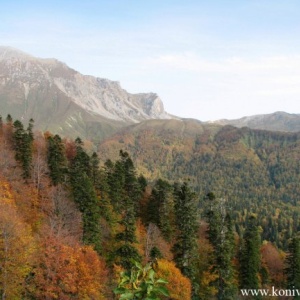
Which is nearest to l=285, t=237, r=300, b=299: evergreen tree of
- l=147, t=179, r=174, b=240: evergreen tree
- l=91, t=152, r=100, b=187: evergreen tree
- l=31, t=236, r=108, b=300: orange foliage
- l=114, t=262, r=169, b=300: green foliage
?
l=147, t=179, r=174, b=240: evergreen tree

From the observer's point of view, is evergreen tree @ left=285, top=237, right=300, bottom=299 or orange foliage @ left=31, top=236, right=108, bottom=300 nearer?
orange foliage @ left=31, top=236, right=108, bottom=300

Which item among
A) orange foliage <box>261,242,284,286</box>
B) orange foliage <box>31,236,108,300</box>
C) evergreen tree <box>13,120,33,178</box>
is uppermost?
evergreen tree <box>13,120,33,178</box>

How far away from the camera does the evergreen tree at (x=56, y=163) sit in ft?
264

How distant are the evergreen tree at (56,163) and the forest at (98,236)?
22cm

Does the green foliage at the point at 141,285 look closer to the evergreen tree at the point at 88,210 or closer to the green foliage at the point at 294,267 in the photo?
the evergreen tree at the point at 88,210

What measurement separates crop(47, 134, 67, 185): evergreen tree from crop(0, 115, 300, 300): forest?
0.22 m

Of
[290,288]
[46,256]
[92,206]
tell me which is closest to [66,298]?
[46,256]

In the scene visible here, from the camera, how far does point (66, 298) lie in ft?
140

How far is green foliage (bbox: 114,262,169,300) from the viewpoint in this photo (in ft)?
17.7

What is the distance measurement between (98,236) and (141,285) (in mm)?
60877

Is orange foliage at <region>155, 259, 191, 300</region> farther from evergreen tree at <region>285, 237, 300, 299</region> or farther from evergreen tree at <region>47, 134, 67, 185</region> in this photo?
evergreen tree at <region>47, 134, 67, 185</region>

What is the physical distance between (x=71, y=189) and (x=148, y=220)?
63.1 feet

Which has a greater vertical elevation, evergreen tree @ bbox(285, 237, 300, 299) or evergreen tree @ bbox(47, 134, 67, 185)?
evergreen tree @ bbox(47, 134, 67, 185)

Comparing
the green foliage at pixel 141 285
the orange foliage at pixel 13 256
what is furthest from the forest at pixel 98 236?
the green foliage at pixel 141 285
